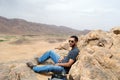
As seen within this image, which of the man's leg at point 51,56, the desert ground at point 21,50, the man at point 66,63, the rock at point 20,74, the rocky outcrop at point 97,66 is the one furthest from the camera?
the desert ground at point 21,50

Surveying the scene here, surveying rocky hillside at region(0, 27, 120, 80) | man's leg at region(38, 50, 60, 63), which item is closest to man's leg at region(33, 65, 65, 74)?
rocky hillside at region(0, 27, 120, 80)

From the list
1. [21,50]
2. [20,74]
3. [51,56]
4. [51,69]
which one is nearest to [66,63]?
[51,69]

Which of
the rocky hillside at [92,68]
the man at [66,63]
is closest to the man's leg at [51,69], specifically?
the man at [66,63]

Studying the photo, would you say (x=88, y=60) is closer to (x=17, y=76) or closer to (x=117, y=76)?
(x=117, y=76)

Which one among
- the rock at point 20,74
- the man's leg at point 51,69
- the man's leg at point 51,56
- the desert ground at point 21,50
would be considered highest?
the man's leg at point 51,56

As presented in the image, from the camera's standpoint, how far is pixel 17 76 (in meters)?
7.12

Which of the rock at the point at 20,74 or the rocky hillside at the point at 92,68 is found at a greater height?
the rocky hillside at the point at 92,68

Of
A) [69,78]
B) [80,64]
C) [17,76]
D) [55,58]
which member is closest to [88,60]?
[80,64]

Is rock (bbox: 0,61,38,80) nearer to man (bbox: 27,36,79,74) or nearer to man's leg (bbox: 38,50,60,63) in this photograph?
man (bbox: 27,36,79,74)

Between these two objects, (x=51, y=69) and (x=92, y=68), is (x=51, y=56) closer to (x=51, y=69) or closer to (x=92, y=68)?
(x=51, y=69)

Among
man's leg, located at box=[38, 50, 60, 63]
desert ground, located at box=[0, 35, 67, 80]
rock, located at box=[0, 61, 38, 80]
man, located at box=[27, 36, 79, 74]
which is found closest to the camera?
man, located at box=[27, 36, 79, 74]

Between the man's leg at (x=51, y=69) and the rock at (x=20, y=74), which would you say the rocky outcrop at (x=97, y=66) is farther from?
the rock at (x=20, y=74)

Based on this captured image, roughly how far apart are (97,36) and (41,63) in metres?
2.63

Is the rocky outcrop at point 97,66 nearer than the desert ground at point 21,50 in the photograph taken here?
Yes
